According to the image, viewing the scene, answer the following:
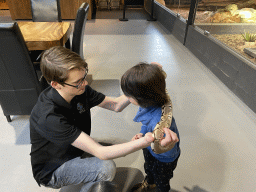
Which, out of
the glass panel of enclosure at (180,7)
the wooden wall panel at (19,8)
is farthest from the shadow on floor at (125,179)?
the wooden wall panel at (19,8)

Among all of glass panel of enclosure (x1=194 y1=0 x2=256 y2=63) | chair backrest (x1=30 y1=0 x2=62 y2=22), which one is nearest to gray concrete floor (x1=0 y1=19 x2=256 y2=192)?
glass panel of enclosure (x1=194 y1=0 x2=256 y2=63)

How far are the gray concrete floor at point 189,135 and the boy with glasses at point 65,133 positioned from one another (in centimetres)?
35

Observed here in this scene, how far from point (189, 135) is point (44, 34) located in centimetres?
179

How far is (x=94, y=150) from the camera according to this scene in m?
0.91

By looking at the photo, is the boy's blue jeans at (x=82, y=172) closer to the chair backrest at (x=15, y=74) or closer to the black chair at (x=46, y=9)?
the chair backrest at (x=15, y=74)

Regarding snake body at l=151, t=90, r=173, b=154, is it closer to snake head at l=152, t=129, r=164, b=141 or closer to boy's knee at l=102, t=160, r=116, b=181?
snake head at l=152, t=129, r=164, b=141

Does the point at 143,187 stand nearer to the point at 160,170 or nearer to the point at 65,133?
the point at 160,170

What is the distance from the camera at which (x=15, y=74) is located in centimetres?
158

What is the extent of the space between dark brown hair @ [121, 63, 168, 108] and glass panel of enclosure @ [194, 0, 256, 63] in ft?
6.65

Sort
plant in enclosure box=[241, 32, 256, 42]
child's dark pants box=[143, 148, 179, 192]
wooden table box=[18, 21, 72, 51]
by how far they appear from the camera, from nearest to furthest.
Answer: child's dark pants box=[143, 148, 179, 192] < wooden table box=[18, 21, 72, 51] < plant in enclosure box=[241, 32, 256, 42]

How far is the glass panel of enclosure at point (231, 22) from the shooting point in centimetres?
259

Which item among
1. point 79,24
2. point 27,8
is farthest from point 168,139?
point 27,8

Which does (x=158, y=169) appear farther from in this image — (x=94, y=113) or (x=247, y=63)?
(x=247, y=63)

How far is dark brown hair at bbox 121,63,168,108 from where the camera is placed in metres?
0.79
